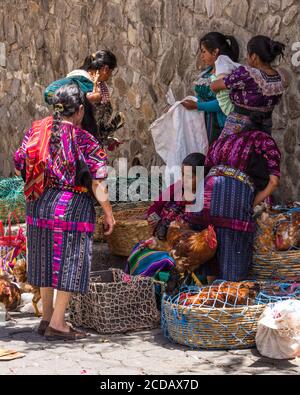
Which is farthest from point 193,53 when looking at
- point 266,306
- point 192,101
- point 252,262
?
point 266,306

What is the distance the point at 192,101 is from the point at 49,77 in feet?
14.4

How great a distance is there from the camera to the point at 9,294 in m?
7.30

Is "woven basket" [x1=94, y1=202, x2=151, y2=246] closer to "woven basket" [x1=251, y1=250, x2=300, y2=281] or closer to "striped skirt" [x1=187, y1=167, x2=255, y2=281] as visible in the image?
"striped skirt" [x1=187, y1=167, x2=255, y2=281]

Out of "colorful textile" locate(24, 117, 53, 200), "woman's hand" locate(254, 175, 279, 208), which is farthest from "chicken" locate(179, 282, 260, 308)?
"colorful textile" locate(24, 117, 53, 200)

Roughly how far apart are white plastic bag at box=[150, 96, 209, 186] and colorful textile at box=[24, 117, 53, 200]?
1903 millimetres

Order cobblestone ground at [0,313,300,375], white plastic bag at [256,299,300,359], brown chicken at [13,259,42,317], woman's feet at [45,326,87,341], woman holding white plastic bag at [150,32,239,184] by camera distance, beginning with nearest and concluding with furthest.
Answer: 1. cobblestone ground at [0,313,300,375]
2. white plastic bag at [256,299,300,359]
3. woman's feet at [45,326,87,341]
4. brown chicken at [13,259,42,317]
5. woman holding white plastic bag at [150,32,239,184]

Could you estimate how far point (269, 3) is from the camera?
25.9ft

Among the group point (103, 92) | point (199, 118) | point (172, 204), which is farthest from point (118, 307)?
point (103, 92)

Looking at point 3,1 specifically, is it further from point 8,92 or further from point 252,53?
point 252,53

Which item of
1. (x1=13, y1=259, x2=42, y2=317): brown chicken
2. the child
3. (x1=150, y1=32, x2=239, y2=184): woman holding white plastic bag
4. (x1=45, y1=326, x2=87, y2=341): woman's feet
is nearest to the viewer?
(x1=45, y1=326, x2=87, y2=341): woman's feet

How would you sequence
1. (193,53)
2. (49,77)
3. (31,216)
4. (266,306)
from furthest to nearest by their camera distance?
(49,77)
(193,53)
(31,216)
(266,306)

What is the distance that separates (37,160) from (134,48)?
381cm

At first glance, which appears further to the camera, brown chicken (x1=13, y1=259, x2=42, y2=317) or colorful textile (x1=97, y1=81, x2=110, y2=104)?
colorful textile (x1=97, y1=81, x2=110, y2=104)

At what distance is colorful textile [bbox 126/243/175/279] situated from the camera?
23.7 ft
